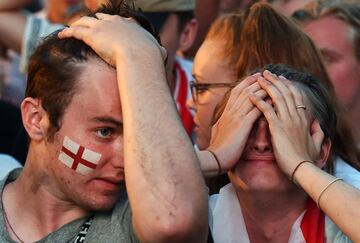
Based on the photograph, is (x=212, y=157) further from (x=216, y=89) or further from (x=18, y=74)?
(x=18, y=74)

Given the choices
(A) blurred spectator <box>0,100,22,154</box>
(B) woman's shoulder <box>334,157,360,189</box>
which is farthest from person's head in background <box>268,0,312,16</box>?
(B) woman's shoulder <box>334,157,360,189</box>

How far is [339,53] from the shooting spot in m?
4.50

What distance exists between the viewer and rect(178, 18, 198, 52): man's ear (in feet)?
15.8

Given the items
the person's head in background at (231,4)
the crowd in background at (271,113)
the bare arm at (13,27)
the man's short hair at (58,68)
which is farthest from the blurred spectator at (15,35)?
the man's short hair at (58,68)

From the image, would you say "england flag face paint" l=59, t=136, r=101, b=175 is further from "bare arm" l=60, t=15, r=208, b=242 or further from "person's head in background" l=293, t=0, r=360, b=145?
"person's head in background" l=293, t=0, r=360, b=145

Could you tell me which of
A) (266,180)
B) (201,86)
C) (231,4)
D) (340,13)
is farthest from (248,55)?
(231,4)

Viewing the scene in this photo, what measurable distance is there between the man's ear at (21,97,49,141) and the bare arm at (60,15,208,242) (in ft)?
1.02

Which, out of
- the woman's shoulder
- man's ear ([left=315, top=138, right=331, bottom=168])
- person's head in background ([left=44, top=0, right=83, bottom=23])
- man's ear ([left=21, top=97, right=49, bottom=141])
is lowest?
person's head in background ([left=44, top=0, right=83, bottom=23])

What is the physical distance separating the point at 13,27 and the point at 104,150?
2.55m

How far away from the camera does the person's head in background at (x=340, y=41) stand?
4469 mm

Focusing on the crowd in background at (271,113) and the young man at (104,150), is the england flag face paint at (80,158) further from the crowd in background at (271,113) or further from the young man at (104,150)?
the crowd in background at (271,113)

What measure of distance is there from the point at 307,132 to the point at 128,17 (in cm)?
65

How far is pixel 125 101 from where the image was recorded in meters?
2.52

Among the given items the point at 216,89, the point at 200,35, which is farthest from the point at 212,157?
the point at 200,35
